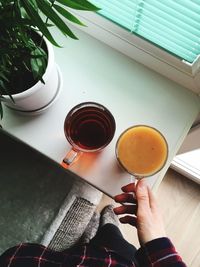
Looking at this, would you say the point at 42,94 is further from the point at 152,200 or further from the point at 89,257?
the point at 89,257

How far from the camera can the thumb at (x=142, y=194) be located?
640mm

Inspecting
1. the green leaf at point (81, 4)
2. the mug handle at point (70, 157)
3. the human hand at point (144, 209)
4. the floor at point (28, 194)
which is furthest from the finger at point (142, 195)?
the floor at point (28, 194)

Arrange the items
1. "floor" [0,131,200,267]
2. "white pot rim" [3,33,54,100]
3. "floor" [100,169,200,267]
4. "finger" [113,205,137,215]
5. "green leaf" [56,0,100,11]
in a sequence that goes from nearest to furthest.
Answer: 1. "green leaf" [56,0,100,11]
2. "white pot rim" [3,33,54,100]
3. "finger" [113,205,137,215]
4. "floor" [0,131,200,267]
5. "floor" [100,169,200,267]

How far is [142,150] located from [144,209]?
11 centimetres

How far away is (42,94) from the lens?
621mm

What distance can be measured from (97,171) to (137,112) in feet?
0.47

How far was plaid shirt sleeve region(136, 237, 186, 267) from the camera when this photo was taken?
0.65 metres

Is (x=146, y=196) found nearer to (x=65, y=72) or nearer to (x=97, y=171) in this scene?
(x=97, y=171)

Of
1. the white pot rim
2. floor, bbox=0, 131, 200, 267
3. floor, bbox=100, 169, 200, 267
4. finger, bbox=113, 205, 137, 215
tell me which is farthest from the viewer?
floor, bbox=100, 169, 200, 267

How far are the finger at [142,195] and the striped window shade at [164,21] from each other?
0.26 meters

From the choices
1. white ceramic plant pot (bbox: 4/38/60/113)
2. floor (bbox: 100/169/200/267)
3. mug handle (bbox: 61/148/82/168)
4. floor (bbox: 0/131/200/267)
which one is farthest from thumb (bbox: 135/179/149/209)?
floor (bbox: 100/169/200/267)

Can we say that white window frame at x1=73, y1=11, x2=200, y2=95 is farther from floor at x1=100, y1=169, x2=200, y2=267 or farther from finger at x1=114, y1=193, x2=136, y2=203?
floor at x1=100, y1=169, x2=200, y2=267

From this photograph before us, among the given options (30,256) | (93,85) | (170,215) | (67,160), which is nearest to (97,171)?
(67,160)

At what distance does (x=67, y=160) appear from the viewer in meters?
0.63
